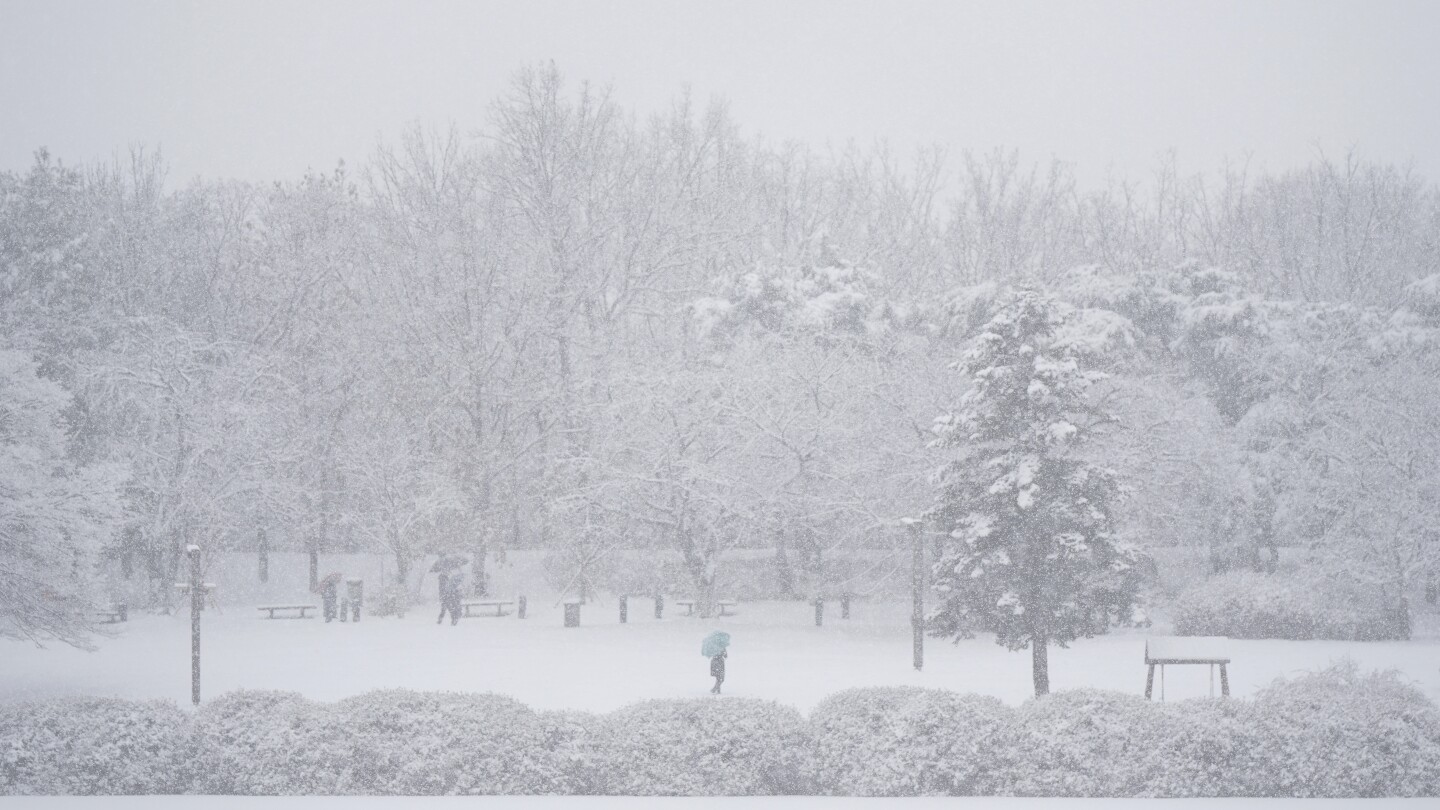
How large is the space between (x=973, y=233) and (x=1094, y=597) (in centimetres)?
2618

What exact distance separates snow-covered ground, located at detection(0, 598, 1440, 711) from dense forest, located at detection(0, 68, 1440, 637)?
204 cm

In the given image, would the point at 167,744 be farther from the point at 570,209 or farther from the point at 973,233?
the point at 973,233

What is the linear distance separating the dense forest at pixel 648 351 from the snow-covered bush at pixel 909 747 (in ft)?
24.7

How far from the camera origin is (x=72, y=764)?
31.9 feet

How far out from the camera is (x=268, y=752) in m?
9.74

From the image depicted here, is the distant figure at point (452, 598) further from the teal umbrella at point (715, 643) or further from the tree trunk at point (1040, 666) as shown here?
the tree trunk at point (1040, 666)

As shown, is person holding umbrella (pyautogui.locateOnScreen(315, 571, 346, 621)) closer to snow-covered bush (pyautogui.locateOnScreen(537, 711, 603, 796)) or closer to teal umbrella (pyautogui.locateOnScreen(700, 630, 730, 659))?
teal umbrella (pyautogui.locateOnScreen(700, 630, 730, 659))

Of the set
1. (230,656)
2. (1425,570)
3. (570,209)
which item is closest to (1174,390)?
(1425,570)

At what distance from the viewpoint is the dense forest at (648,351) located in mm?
24344

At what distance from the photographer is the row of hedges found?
9586mm

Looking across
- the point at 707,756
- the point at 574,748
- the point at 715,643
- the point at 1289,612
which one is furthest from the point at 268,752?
the point at 1289,612

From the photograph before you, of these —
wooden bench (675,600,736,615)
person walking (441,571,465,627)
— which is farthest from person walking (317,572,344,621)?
wooden bench (675,600,736,615)

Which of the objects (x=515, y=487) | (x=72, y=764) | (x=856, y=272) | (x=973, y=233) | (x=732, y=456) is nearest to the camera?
(x=72, y=764)

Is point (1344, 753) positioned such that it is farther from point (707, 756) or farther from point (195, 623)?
point (195, 623)
